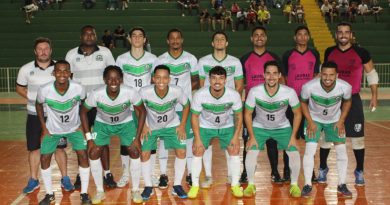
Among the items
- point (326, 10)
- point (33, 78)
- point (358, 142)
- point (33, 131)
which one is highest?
point (326, 10)

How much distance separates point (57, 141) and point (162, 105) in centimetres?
147

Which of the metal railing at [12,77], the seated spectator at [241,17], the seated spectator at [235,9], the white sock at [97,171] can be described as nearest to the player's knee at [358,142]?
the white sock at [97,171]

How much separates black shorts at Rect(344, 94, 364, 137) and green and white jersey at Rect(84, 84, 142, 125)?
3.01 metres

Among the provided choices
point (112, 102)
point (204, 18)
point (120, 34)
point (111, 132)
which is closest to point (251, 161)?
point (111, 132)

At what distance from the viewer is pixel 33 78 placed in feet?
26.9

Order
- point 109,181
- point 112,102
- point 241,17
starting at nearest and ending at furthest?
point 112,102
point 109,181
point 241,17

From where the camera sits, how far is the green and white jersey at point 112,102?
7.80 m

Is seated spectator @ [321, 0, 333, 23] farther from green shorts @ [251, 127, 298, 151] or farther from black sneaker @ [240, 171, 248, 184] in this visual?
green shorts @ [251, 127, 298, 151]

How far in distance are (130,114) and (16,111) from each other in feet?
35.5

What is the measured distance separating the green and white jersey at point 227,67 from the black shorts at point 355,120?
164 centimetres

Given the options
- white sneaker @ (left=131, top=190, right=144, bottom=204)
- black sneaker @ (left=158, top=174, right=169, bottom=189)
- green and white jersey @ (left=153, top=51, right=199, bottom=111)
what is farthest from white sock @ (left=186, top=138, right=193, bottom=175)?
white sneaker @ (left=131, top=190, right=144, bottom=204)

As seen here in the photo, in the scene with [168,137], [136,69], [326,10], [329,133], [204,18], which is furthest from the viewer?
[326,10]

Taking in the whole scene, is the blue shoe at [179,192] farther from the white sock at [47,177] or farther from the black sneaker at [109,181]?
the white sock at [47,177]

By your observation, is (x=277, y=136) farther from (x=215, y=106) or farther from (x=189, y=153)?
(x=189, y=153)
